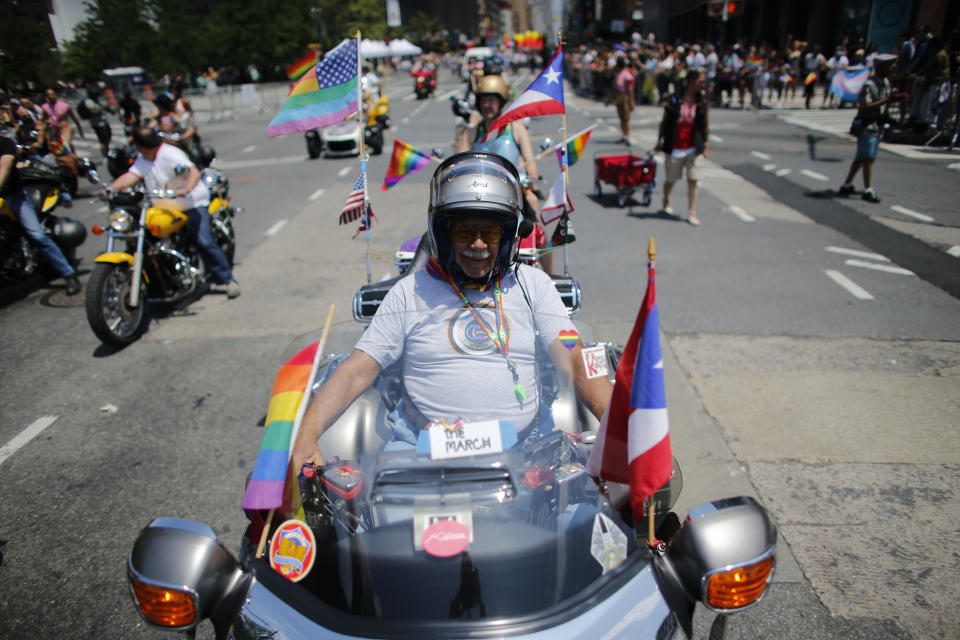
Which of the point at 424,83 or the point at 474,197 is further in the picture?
the point at 424,83

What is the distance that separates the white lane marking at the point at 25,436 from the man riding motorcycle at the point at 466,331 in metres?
2.99

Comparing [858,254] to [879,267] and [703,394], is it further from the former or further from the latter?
→ [703,394]

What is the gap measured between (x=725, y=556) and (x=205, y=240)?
600 centimetres

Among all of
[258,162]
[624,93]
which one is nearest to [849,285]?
[624,93]

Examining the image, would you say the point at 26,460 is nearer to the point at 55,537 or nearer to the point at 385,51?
the point at 55,537

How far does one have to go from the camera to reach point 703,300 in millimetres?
6094

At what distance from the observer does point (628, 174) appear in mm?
9531

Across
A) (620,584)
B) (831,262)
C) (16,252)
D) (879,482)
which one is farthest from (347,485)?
(16,252)

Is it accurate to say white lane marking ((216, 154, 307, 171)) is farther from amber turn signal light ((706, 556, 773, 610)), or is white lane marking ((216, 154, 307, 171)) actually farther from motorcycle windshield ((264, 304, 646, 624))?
amber turn signal light ((706, 556, 773, 610))

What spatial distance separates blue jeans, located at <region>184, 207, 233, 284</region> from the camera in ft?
20.4

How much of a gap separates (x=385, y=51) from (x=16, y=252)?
1537 inches

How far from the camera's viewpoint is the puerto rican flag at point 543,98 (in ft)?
12.1

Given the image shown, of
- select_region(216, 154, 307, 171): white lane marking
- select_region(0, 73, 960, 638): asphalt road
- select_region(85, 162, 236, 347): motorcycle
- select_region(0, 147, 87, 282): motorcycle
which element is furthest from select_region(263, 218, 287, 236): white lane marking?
select_region(216, 154, 307, 171): white lane marking

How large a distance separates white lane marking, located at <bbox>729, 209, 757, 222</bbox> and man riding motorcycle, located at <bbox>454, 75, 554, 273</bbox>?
4268mm
